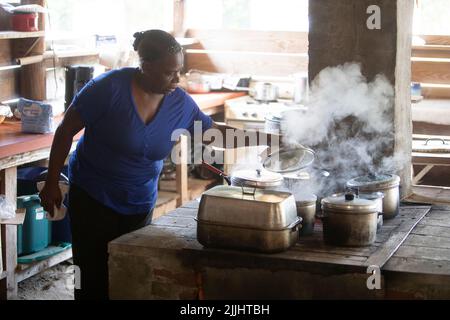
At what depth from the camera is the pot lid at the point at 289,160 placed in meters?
3.60

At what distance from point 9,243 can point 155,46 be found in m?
2.16

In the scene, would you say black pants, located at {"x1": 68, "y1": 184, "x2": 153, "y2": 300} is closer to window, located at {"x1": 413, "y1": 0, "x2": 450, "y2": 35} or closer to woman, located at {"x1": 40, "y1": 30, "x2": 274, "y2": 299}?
woman, located at {"x1": 40, "y1": 30, "x2": 274, "y2": 299}

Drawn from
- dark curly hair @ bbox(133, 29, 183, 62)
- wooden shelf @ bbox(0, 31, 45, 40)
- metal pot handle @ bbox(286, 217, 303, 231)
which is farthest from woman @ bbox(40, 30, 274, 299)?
wooden shelf @ bbox(0, 31, 45, 40)

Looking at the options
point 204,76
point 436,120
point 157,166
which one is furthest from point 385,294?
point 204,76

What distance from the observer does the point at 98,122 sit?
347cm

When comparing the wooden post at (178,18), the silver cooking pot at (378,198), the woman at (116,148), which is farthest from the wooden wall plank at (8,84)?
the silver cooking pot at (378,198)

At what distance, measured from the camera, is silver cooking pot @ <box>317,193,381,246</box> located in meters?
3.11

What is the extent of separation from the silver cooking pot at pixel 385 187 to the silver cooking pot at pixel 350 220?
0.33 metres

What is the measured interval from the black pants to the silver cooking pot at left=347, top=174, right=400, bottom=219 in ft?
3.54

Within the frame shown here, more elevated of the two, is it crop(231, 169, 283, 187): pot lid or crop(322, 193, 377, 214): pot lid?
crop(231, 169, 283, 187): pot lid

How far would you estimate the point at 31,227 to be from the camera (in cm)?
521

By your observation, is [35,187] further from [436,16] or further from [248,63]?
[436,16]

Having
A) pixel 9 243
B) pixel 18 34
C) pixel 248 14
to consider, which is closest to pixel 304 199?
pixel 9 243

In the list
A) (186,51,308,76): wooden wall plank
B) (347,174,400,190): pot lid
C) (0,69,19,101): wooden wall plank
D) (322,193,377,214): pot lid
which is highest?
(186,51,308,76): wooden wall plank
